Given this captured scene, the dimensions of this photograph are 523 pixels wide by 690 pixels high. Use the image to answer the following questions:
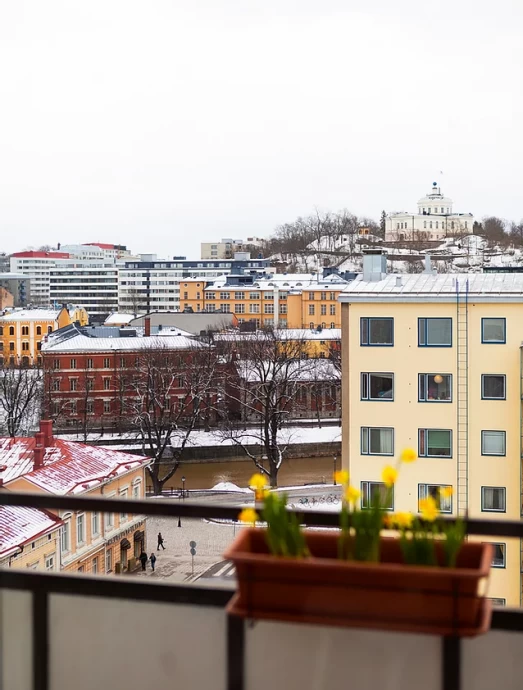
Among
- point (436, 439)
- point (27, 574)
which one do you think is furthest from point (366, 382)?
point (27, 574)

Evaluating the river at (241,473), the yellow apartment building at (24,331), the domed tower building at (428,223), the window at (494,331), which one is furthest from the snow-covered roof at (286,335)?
the domed tower building at (428,223)

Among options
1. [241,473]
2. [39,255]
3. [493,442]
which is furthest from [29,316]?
[39,255]

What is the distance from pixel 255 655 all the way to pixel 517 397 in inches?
440

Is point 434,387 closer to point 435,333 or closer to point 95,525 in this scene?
point 435,333

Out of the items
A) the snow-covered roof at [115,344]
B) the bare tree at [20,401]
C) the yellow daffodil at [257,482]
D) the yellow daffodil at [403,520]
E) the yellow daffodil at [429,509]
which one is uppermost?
the yellow daffodil at [257,482]

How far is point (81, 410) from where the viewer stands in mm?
26234

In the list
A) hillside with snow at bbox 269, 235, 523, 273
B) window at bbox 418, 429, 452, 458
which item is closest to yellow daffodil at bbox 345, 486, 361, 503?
window at bbox 418, 429, 452, 458

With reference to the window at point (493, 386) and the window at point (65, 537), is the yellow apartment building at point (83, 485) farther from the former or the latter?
the window at point (493, 386)

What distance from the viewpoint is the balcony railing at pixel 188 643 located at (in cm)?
138

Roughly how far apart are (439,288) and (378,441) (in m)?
2.35

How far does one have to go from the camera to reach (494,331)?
12.3 meters

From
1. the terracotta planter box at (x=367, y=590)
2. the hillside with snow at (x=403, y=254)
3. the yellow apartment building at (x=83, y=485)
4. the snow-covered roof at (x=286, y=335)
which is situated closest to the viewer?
the terracotta planter box at (x=367, y=590)

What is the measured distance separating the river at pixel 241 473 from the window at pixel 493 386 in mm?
8637

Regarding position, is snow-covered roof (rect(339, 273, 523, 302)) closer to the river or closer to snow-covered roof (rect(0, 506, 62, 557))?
snow-covered roof (rect(0, 506, 62, 557))
